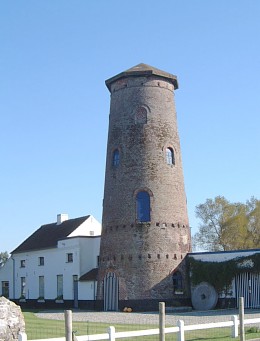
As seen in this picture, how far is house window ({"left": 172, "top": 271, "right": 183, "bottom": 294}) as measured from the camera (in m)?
38.8

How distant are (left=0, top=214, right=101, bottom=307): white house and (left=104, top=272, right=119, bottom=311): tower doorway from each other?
8.61 ft

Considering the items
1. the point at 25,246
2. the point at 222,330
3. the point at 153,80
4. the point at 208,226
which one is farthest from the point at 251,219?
the point at 222,330

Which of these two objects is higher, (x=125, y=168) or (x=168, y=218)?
(x=125, y=168)

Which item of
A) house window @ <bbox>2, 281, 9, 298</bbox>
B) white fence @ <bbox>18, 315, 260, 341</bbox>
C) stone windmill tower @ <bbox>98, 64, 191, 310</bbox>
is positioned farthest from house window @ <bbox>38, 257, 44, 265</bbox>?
white fence @ <bbox>18, 315, 260, 341</bbox>

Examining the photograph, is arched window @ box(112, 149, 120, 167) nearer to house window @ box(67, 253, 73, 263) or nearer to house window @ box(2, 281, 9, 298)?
house window @ box(67, 253, 73, 263)

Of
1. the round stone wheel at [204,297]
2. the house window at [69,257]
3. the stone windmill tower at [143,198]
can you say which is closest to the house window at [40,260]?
the house window at [69,257]

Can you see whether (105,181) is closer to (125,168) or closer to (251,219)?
(125,168)

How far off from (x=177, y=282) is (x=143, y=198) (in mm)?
5587

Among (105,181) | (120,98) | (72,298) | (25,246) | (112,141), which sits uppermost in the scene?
(120,98)

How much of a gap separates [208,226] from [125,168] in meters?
26.4

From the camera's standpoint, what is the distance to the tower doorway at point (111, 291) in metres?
39.0

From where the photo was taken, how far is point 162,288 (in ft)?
125

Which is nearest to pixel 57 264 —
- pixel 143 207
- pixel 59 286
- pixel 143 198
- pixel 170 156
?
pixel 59 286

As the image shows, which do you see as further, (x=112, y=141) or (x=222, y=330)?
(x=112, y=141)
